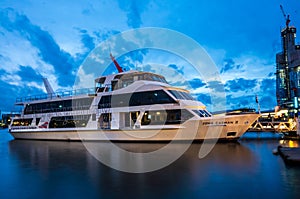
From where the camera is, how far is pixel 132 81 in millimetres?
24828

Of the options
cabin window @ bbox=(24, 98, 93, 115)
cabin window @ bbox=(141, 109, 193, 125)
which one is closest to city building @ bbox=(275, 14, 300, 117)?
cabin window @ bbox=(141, 109, 193, 125)

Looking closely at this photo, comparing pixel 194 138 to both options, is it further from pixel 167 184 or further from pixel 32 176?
pixel 32 176

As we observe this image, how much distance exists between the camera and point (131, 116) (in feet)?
78.5

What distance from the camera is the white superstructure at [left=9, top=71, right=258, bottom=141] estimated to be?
20.9 m

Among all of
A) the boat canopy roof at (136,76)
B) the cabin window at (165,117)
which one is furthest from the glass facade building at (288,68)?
the cabin window at (165,117)

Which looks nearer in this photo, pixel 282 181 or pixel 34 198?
pixel 34 198

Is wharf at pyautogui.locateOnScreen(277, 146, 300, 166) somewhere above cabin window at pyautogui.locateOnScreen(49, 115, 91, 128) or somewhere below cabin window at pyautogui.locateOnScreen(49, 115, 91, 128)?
below

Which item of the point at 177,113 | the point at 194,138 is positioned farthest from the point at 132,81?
the point at 194,138

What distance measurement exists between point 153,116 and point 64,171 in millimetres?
11010

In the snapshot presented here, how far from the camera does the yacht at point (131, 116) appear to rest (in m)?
20.9

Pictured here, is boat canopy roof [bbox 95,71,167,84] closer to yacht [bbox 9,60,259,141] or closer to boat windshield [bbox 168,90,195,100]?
yacht [bbox 9,60,259,141]

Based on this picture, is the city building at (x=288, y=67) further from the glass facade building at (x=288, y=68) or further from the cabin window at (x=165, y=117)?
the cabin window at (x=165, y=117)

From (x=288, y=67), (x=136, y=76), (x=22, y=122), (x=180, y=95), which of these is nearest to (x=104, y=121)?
(x=136, y=76)

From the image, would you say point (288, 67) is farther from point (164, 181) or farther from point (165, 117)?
point (164, 181)
